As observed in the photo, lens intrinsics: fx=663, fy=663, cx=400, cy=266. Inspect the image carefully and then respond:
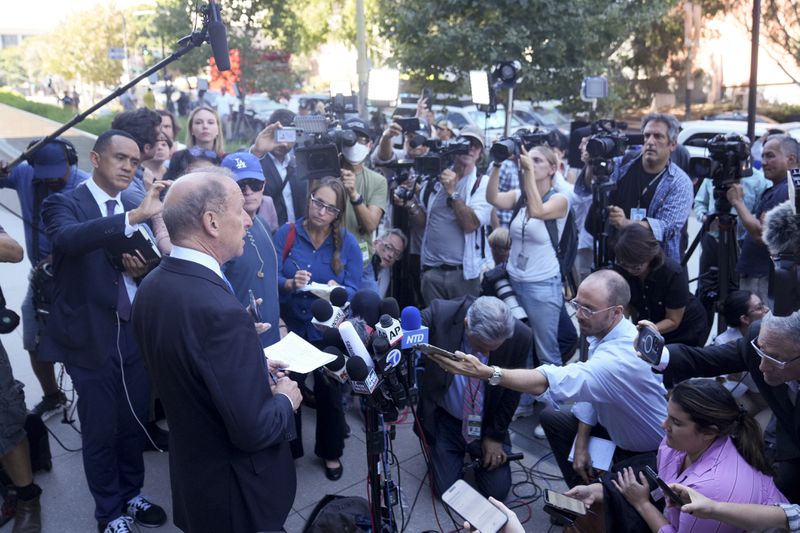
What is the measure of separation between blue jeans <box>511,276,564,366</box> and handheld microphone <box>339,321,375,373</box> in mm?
2414

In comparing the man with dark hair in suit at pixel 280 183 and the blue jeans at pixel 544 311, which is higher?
the man with dark hair in suit at pixel 280 183

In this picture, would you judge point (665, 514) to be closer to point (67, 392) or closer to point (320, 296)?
point (320, 296)

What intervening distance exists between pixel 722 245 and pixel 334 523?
9.77ft

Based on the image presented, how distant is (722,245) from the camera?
4.23 metres

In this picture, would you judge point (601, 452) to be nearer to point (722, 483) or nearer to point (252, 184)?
point (722, 483)

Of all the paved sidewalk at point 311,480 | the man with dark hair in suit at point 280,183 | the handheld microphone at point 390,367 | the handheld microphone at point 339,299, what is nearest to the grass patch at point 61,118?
the man with dark hair in suit at point 280,183

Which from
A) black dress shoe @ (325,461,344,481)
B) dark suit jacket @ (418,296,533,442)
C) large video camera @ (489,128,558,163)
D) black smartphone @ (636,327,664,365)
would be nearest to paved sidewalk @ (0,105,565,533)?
black dress shoe @ (325,461,344,481)

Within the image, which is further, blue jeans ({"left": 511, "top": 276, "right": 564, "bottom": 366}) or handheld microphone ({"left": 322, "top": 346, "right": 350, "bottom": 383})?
blue jeans ({"left": 511, "top": 276, "right": 564, "bottom": 366})

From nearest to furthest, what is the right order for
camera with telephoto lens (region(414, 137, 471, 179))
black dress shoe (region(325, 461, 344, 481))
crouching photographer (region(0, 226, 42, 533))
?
crouching photographer (region(0, 226, 42, 533)) < black dress shoe (region(325, 461, 344, 481)) < camera with telephoto lens (region(414, 137, 471, 179))

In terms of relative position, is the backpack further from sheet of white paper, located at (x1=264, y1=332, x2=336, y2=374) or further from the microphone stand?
sheet of white paper, located at (x1=264, y1=332, x2=336, y2=374)

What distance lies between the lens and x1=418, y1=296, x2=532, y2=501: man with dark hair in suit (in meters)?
3.61

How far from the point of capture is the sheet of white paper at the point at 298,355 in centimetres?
234

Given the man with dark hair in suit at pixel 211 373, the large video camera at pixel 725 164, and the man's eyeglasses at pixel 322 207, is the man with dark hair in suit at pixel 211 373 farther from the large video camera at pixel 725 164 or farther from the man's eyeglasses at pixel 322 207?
the large video camera at pixel 725 164

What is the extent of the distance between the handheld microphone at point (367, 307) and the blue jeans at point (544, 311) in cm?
187
